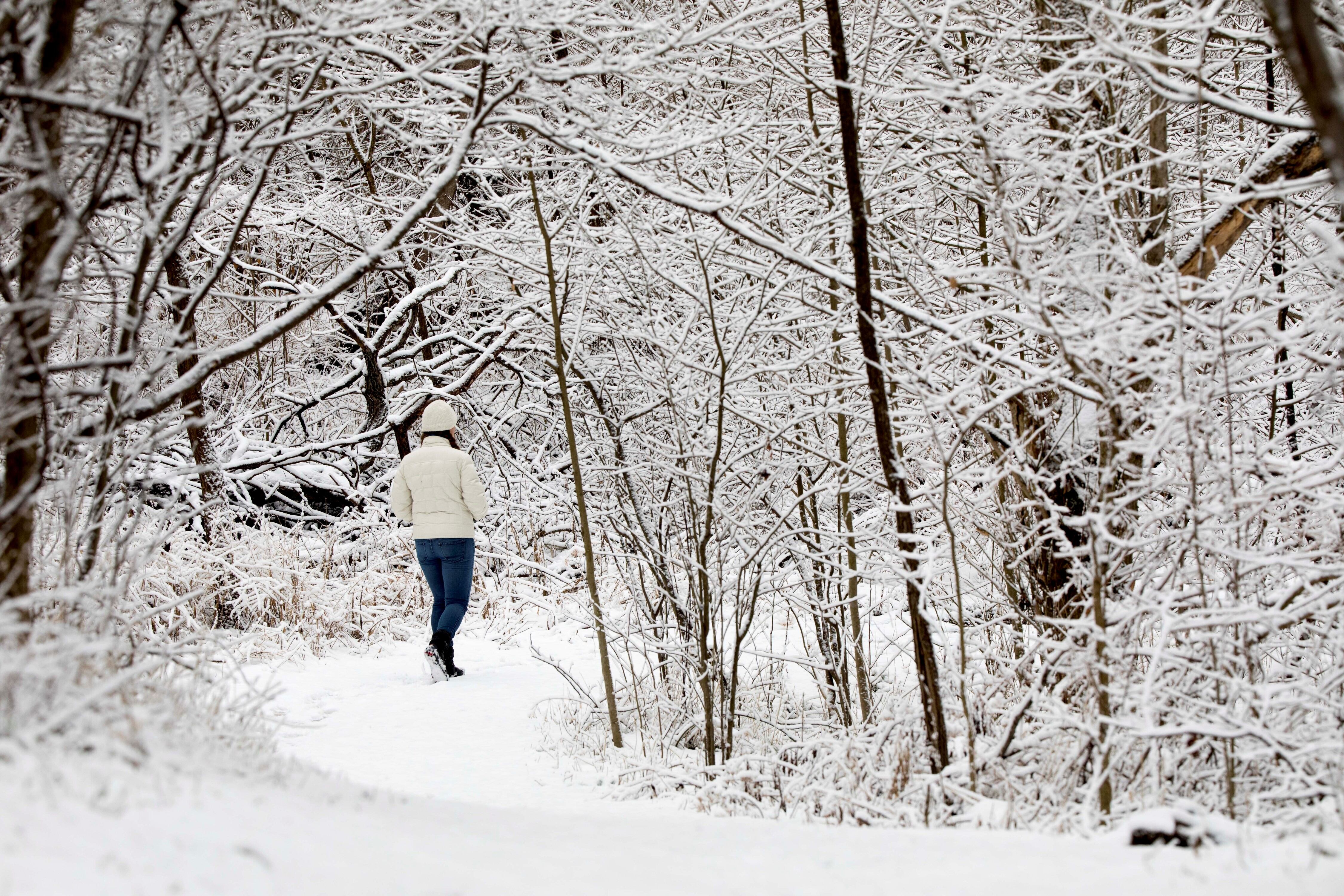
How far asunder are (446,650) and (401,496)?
104cm

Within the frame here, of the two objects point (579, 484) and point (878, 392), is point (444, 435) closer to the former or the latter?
point (579, 484)

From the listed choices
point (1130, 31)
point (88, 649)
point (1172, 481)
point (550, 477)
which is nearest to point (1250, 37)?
point (1130, 31)

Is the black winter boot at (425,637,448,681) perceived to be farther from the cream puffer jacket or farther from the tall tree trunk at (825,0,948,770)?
the tall tree trunk at (825,0,948,770)

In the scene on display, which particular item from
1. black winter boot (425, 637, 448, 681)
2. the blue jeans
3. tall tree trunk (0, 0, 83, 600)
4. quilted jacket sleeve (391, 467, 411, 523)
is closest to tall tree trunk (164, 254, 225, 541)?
quilted jacket sleeve (391, 467, 411, 523)

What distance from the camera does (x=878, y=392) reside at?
3.51 meters

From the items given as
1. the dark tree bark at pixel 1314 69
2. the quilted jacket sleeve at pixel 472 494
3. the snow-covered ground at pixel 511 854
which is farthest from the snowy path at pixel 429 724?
the dark tree bark at pixel 1314 69

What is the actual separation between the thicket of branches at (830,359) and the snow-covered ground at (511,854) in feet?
1.00

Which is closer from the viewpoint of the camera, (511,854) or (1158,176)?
(511,854)

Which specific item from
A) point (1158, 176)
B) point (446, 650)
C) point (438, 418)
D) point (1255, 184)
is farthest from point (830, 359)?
point (446, 650)

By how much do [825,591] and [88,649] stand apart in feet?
12.9

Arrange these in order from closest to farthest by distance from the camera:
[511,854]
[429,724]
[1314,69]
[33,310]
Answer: [1314,69] < [511,854] < [33,310] < [429,724]

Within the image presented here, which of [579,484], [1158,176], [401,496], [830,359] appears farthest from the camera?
[401,496]

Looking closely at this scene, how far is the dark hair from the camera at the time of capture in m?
6.45

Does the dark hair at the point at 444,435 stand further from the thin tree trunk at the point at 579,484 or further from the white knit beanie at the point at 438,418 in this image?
the thin tree trunk at the point at 579,484
